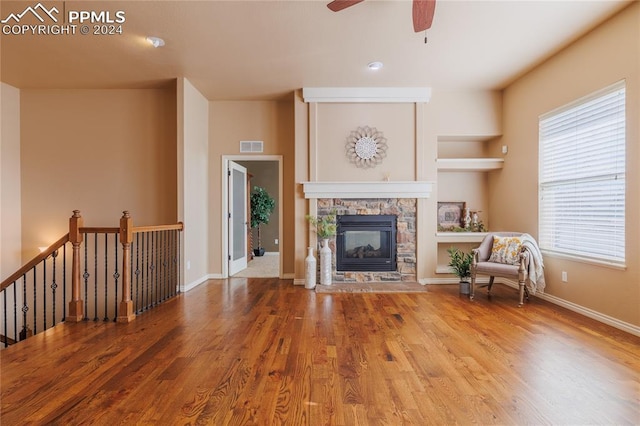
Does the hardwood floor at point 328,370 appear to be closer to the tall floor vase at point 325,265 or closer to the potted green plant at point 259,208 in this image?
the tall floor vase at point 325,265

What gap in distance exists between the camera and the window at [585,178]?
10.0 feet

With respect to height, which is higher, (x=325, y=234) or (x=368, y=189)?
(x=368, y=189)

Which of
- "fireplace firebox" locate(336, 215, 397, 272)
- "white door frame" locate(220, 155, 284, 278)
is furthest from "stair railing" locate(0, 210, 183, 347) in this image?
"fireplace firebox" locate(336, 215, 397, 272)

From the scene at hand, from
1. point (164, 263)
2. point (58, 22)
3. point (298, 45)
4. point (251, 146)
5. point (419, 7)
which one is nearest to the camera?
point (419, 7)

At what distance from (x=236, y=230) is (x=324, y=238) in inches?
76.9

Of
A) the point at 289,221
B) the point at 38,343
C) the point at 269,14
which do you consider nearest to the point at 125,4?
the point at 269,14

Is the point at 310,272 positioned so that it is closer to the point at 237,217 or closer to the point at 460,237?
the point at 237,217

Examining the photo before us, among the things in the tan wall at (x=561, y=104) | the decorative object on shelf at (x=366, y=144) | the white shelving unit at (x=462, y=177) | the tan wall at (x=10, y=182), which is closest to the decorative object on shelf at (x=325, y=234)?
the decorative object on shelf at (x=366, y=144)

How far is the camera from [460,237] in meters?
4.81

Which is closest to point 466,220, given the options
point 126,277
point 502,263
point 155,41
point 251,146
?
point 502,263

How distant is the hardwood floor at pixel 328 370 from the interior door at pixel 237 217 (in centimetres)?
223

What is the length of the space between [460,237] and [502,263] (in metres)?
0.87

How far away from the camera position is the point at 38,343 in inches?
103

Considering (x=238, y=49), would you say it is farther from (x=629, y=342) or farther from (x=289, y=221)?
(x=629, y=342)
